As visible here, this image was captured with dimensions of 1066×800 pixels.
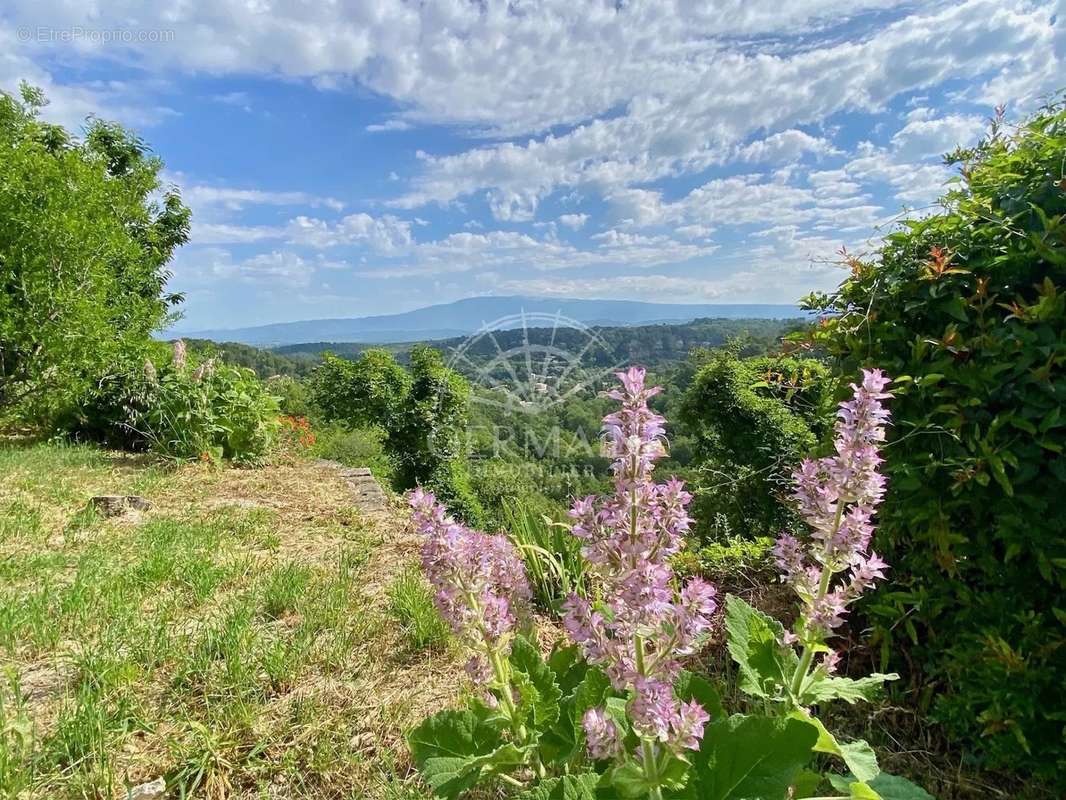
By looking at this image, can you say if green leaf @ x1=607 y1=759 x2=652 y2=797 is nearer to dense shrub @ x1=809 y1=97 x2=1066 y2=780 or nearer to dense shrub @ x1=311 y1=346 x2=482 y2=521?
dense shrub @ x1=809 y1=97 x2=1066 y2=780

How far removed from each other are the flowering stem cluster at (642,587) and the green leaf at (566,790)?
125mm

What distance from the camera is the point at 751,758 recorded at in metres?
1.25

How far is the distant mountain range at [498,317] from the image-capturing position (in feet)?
35.5

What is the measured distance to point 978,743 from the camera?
1.93 metres

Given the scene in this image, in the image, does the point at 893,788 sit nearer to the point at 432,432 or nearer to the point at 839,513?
the point at 839,513

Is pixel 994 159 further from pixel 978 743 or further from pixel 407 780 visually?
pixel 407 780

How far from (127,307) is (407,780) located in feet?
37.7

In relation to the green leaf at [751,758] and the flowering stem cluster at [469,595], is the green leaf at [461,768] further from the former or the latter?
the green leaf at [751,758]

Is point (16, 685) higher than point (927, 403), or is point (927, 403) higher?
point (927, 403)

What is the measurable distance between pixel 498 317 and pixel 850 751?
30.9 feet

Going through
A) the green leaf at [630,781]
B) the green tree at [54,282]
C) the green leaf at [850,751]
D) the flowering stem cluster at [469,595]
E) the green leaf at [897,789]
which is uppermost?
the green tree at [54,282]

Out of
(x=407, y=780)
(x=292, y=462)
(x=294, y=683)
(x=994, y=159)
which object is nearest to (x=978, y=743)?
(x=407, y=780)

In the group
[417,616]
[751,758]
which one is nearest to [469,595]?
[751,758]

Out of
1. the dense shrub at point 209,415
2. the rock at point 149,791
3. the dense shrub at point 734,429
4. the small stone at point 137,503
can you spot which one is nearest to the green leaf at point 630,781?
the rock at point 149,791
